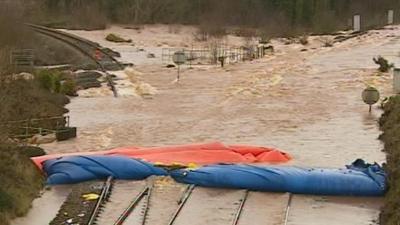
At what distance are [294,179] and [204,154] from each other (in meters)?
3.63

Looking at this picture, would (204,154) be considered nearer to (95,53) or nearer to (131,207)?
(131,207)

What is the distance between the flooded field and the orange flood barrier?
2.88ft

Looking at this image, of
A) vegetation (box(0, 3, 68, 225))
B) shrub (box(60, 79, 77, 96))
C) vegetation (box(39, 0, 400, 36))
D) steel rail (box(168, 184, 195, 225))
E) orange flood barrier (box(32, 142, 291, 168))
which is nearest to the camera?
steel rail (box(168, 184, 195, 225))

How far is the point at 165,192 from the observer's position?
1812cm

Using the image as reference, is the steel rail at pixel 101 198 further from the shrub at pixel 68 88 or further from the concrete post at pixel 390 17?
the concrete post at pixel 390 17

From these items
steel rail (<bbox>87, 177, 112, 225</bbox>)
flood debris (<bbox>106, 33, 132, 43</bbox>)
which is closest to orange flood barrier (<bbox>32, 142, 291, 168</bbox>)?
steel rail (<bbox>87, 177, 112, 225</bbox>)

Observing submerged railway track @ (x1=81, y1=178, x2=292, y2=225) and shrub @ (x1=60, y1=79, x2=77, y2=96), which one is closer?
submerged railway track @ (x1=81, y1=178, x2=292, y2=225)

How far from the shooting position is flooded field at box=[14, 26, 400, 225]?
23.1m

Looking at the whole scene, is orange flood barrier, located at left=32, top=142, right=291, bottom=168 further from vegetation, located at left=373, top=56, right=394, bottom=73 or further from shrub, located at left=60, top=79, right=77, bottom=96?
vegetation, located at left=373, top=56, right=394, bottom=73

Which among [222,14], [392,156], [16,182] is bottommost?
[16,182]

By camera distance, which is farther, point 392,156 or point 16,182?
point 392,156

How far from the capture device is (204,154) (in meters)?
21.3

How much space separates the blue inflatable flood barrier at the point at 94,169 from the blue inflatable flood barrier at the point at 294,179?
903 mm

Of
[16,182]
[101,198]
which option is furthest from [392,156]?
[16,182]
